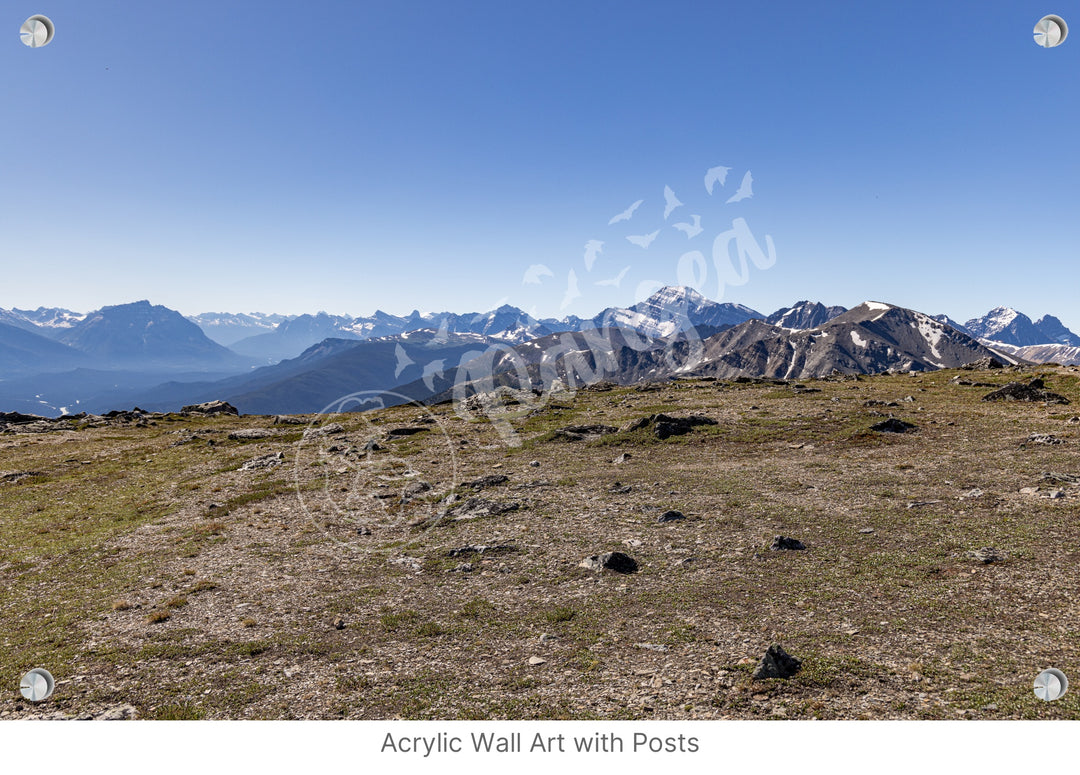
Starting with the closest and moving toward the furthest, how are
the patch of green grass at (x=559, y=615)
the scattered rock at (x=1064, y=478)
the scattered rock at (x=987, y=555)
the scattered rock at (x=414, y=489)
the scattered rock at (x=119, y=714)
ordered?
the scattered rock at (x=119, y=714) < the patch of green grass at (x=559, y=615) < the scattered rock at (x=987, y=555) < the scattered rock at (x=1064, y=478) < the scattered rock at (x=414, y=489)

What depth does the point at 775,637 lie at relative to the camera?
1504 cm

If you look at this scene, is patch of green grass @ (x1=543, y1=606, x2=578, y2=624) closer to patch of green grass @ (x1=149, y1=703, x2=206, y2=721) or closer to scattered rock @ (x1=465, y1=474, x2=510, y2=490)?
patch of green grass @ (x1=149, y1=703, x2=206, y2=721)

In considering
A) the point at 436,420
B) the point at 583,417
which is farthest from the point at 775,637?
the point at 436,420

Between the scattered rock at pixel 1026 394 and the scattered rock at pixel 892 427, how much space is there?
67.2 feet

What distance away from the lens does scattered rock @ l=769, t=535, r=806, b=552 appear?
21.6 meters

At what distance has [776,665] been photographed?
1298 centimetres

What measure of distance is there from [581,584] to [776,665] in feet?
28.8

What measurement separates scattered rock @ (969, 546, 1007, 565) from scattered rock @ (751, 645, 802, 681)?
11.2 m

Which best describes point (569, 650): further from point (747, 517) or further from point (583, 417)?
point (583, 417)

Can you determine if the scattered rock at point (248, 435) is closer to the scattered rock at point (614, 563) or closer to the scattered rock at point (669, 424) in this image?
the scattered rock at point (669, 424)

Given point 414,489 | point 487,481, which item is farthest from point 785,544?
point 414,489

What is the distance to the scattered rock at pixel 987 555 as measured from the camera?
18.5 metres

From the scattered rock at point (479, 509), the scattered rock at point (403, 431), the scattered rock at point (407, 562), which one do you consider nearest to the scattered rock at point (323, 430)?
the scattered rock at point (403, 431)
